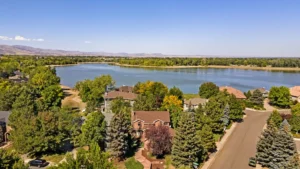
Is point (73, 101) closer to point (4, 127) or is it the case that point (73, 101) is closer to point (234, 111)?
point (4, 127)

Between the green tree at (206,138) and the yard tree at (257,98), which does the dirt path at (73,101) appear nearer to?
the green tree at (206,138)

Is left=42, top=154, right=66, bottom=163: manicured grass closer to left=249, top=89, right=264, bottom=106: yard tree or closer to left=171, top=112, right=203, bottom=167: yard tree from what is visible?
left=171, top=112, right=203, bottom=167: yard tree

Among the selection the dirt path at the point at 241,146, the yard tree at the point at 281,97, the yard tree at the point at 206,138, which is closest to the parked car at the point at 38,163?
the yard tree at the point at 206,138

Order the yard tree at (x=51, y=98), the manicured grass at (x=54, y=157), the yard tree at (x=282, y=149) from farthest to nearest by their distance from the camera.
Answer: the yard tree at (x=51, y=98), the manicured grass at (x=54, y=157), the yard tree at (x=282, y=149)

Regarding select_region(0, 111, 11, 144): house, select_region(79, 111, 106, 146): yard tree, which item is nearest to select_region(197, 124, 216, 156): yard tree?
select_region(79, 111, 106, 146): yard tree

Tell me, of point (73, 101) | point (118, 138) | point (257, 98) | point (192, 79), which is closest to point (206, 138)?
point (118, 138)
